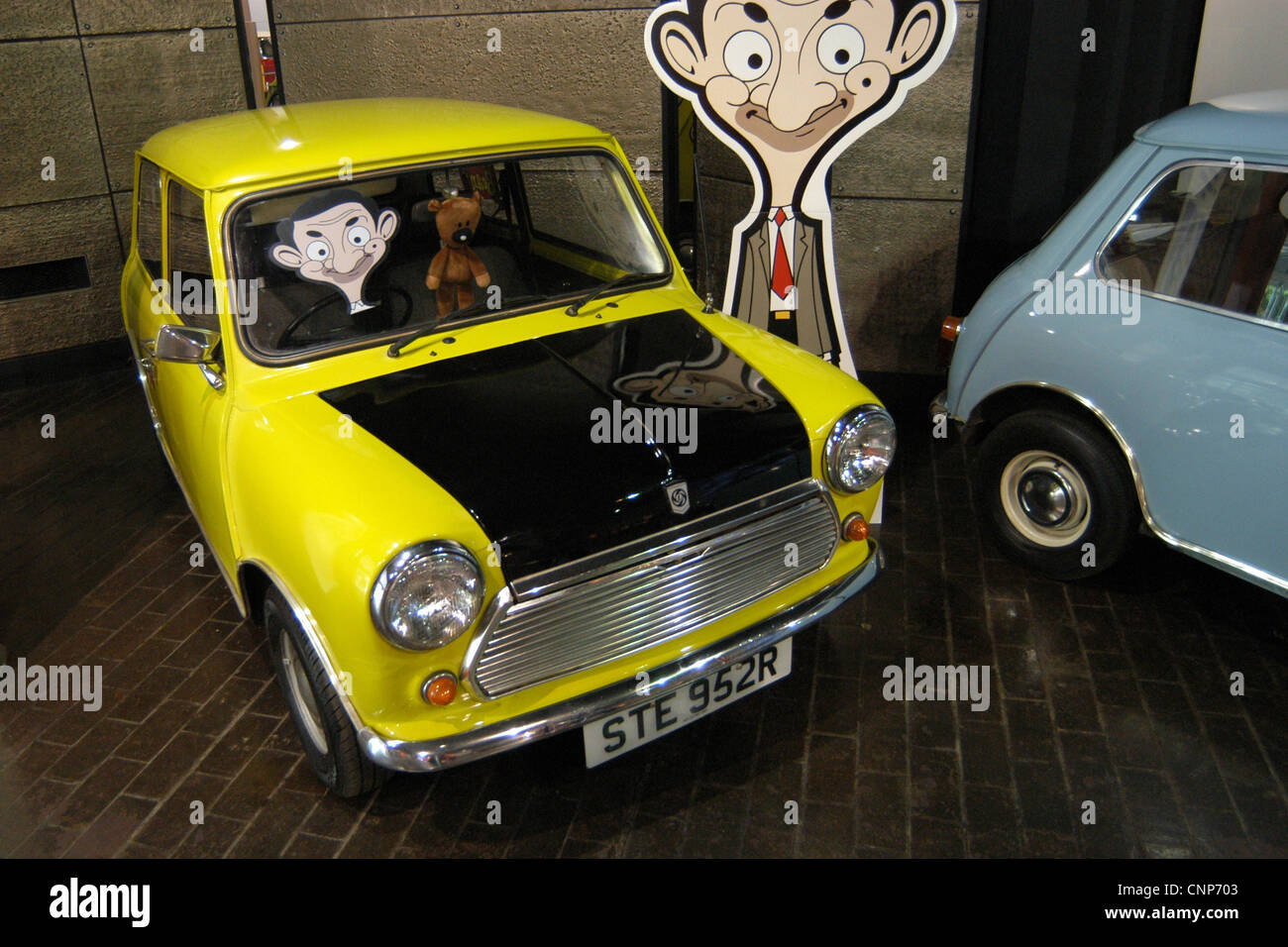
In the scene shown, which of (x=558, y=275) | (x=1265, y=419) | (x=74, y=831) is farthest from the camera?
(x=558, y=275)

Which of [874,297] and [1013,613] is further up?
[874,297]

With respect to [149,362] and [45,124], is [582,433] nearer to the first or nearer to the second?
[149,362]

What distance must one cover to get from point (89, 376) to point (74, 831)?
171 inches

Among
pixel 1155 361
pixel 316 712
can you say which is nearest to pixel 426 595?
pixel 316 712

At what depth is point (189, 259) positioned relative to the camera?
3.35m

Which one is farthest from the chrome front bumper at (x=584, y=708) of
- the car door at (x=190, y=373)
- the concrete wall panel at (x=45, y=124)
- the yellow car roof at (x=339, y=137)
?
the concrete wall panel at (x=45, y=124)

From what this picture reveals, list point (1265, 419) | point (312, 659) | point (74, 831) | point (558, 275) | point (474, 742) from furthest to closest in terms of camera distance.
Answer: point (558, 275)
point (1265, 419)
point (74, 831)
point (312, 659)
point (474, 742)

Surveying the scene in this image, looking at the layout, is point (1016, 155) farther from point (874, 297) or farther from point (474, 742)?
point (474, 742)

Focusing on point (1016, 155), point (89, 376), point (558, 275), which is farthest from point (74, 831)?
point (1016, 155)

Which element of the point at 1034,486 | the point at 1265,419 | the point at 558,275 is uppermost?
the point at 558,275

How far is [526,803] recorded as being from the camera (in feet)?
9.73

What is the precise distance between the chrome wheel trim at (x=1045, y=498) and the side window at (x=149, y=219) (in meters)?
3.45

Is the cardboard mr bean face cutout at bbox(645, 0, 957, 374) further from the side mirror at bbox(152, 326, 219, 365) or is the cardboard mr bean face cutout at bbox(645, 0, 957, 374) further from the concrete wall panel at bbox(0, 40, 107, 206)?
the concrete wall panel at bbox(0, 40, 107, 206)

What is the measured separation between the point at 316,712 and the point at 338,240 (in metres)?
1.42
